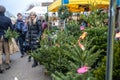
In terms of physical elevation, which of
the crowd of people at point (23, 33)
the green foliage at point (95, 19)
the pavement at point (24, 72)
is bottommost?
the pavement at point (24, 72)

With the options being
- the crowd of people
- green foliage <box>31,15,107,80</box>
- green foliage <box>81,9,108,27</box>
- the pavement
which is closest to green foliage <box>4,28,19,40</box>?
the crowd of people

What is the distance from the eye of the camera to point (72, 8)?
65.9 ft

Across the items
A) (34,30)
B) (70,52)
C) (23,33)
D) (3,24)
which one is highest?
(70,52)

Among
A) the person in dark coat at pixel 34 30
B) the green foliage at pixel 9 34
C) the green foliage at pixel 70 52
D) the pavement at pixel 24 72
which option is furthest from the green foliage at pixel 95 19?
the person in dark coat at pixel 34 30

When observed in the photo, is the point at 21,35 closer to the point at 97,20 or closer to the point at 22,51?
the point at 22,51

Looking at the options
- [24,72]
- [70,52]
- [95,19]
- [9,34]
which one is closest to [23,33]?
[9,34]

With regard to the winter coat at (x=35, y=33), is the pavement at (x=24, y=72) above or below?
below

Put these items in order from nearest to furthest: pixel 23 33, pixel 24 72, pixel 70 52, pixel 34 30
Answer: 1. pixel 70 52
2. pixel 24 72
3. pixel 34 30
4. pixel 23 33

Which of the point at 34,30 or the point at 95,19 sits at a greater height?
the point at 95,19

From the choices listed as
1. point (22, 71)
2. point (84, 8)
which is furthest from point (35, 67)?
point (84, 8)

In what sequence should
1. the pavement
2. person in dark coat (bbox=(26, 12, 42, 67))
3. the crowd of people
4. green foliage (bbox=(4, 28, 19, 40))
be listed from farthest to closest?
1. person in dark coat (bbox=(26, 12, 42, 67))
2. the crowd of people
3. green foliage (bbox=(4, 28, 19, 40))
4. the pavement

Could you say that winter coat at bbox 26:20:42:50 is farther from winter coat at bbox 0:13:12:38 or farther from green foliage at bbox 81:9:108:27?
green foliage at bbox 81:9:108:27

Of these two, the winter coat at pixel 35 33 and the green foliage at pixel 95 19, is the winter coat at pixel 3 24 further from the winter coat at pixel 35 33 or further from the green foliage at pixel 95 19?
the green foliage at pixel 95 19

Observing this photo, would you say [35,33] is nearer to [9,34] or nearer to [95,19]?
Result: [9,34]
